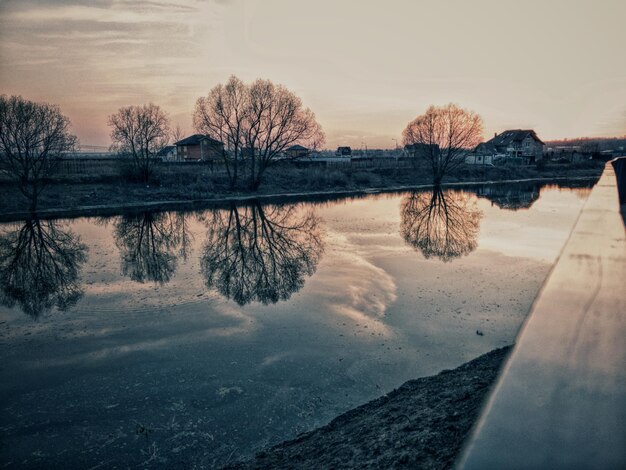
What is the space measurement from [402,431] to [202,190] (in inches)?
1569

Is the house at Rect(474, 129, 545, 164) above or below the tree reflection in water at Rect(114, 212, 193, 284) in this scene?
above

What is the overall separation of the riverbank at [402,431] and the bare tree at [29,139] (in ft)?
115

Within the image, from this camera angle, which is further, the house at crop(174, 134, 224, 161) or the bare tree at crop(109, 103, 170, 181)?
the house at crop(174, 134, 224, 161)

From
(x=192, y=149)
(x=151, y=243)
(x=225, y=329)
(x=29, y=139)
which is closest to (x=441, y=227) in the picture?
(x=151, y=243)

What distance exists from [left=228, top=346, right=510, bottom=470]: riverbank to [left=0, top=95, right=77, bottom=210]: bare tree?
34.9 metres

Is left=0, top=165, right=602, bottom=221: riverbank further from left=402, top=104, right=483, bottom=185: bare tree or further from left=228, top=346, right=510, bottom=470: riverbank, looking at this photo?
left=228, top=346, right=510, bottom=470: riverbank

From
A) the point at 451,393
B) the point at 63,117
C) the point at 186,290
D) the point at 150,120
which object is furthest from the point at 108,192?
the point at 451,393

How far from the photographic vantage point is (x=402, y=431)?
4.45m

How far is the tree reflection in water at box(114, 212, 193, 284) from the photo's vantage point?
15.0 m

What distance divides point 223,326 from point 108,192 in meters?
33.3

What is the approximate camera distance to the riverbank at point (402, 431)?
3.66 m

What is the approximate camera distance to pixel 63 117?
34.2 metres

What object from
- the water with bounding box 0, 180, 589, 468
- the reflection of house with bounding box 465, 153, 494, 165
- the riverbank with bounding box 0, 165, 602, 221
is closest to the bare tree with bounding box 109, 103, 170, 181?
the riverbank with bounding box 0, 165, 602, 221

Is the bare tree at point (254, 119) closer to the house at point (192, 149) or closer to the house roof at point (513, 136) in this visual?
the house at point (192, 149)
